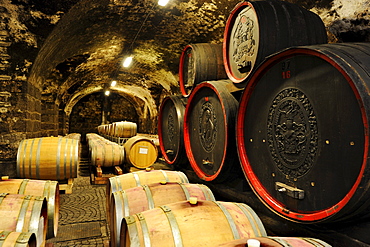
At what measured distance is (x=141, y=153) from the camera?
6.26 meters

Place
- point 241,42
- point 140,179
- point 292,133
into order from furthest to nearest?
point 140,179 → point 241,42 → point 292,133

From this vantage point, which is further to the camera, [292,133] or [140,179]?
[140,179]

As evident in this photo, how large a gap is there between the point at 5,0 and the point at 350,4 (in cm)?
435

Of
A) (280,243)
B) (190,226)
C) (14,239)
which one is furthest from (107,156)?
(280,243)

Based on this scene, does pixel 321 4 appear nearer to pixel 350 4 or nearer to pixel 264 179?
pixel 350 4

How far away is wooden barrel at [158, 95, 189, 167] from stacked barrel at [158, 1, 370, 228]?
73 centimetres

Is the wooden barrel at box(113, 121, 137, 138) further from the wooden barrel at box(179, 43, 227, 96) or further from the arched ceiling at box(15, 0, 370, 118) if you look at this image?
the wooden barrel at box(179, 43, 227, 96)

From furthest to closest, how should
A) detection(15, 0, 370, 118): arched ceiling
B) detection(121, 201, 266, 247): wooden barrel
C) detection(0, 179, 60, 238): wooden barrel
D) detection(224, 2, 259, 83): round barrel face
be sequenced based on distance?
detection(15, 0, 370, 118): arched ceiling
detection(0, 179, 60, 238): wooden barrel
detection(224, 2, 259, 83): round barrel face
detection(121, 201, 266, 247): wooden barrel

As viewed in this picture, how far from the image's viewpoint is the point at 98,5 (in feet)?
15.2

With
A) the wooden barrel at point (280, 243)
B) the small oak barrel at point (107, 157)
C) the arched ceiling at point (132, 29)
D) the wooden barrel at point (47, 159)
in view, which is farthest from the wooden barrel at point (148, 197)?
the small oak barrel at point (107, 157)

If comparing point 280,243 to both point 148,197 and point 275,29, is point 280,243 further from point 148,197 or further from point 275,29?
point 275,29

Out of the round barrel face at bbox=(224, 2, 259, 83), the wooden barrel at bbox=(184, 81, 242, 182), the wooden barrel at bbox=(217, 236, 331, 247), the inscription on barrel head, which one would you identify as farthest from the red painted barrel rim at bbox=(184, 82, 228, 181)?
the wooden barrel at bbox=(217, 236, 331, 247)

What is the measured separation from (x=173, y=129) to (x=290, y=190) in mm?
2417

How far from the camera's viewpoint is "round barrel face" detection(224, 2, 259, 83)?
91.3 inches
